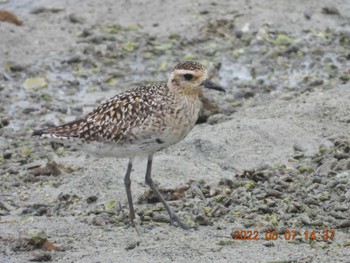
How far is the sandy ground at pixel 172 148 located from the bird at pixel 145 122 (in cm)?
72

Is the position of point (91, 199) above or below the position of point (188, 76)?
below

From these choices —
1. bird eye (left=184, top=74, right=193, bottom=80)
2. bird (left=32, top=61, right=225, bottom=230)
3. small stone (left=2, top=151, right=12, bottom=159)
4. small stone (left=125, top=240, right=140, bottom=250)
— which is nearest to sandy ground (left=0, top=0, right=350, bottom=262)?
small stone (left=125, top=240, right=140, bottom=250)

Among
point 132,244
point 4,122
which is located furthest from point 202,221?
point 4,122

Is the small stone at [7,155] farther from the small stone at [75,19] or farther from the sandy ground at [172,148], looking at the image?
the small stone at [75,19]

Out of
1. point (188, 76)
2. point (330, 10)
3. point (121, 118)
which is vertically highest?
point (188, 76)

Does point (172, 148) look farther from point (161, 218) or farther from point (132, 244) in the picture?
point (132, 244)

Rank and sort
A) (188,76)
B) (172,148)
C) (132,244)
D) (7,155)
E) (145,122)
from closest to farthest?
(132,244), (145,122), (188,76), (172,148), (7,155)

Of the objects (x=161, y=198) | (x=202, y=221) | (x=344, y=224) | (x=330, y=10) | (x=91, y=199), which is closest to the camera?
(x=344, y=224)

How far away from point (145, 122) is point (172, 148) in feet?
7.80

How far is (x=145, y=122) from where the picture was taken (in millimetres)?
9539

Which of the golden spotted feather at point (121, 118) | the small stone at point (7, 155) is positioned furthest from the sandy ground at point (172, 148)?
the golden spotted feather at point (121, 118)

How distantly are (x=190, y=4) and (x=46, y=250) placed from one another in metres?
9.05

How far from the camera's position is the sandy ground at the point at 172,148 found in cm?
895

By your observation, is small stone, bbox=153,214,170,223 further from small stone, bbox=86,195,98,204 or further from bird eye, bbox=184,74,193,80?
bird eye, bbox=184,74,193,80
